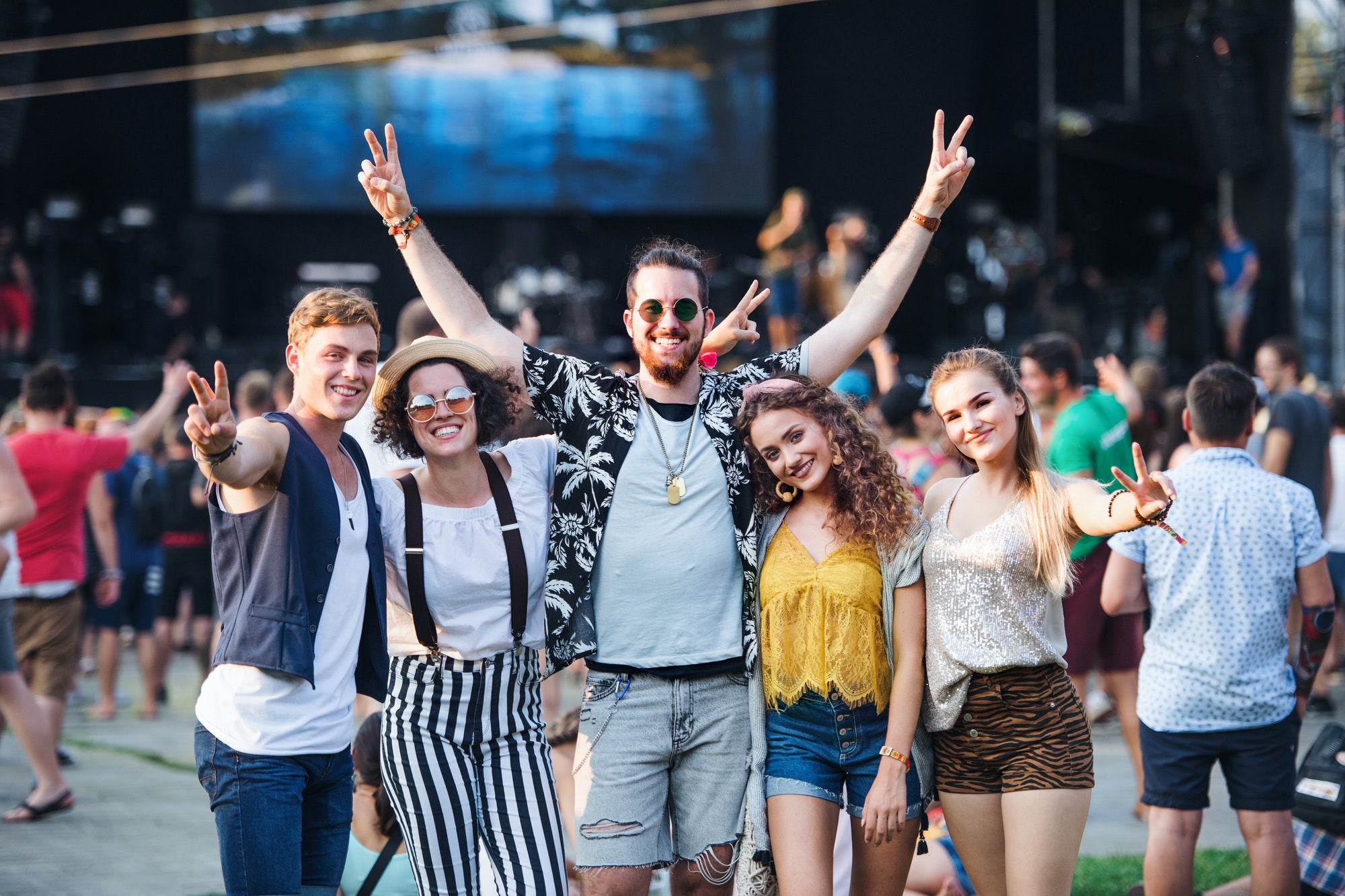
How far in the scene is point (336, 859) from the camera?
112 inches

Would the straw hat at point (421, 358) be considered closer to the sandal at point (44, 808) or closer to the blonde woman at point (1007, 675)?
the blonde woman at point (1007, 675)

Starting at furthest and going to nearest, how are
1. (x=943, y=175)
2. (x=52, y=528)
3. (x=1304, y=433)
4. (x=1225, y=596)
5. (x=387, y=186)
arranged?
(x=1304, y=433) → (x=52, y=528) → (x=1225, y=596) → (x=943, y=175) → (x=387, y=186)

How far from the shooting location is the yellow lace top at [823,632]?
9.50 feet

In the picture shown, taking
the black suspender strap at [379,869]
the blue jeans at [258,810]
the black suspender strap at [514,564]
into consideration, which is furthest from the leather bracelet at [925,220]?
the black suspender strap at [379,869]

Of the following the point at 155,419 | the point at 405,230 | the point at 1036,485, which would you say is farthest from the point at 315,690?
the point at 155,419

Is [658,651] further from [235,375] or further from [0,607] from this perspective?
[235,375]

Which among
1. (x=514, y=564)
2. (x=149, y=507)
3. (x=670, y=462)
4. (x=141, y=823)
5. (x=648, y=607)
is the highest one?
(x=670, y=462)

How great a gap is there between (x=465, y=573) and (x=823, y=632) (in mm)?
814

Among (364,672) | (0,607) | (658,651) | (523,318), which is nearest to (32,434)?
(0,607)

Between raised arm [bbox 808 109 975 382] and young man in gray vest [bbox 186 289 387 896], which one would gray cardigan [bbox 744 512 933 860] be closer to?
raised arm [bbox 808 109 975 382]

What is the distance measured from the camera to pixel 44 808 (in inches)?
211

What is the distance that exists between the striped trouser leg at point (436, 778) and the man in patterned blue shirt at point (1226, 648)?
6.51ft

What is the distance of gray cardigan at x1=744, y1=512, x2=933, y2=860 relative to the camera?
9.55 ft

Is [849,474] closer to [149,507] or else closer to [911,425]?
[911,425]
